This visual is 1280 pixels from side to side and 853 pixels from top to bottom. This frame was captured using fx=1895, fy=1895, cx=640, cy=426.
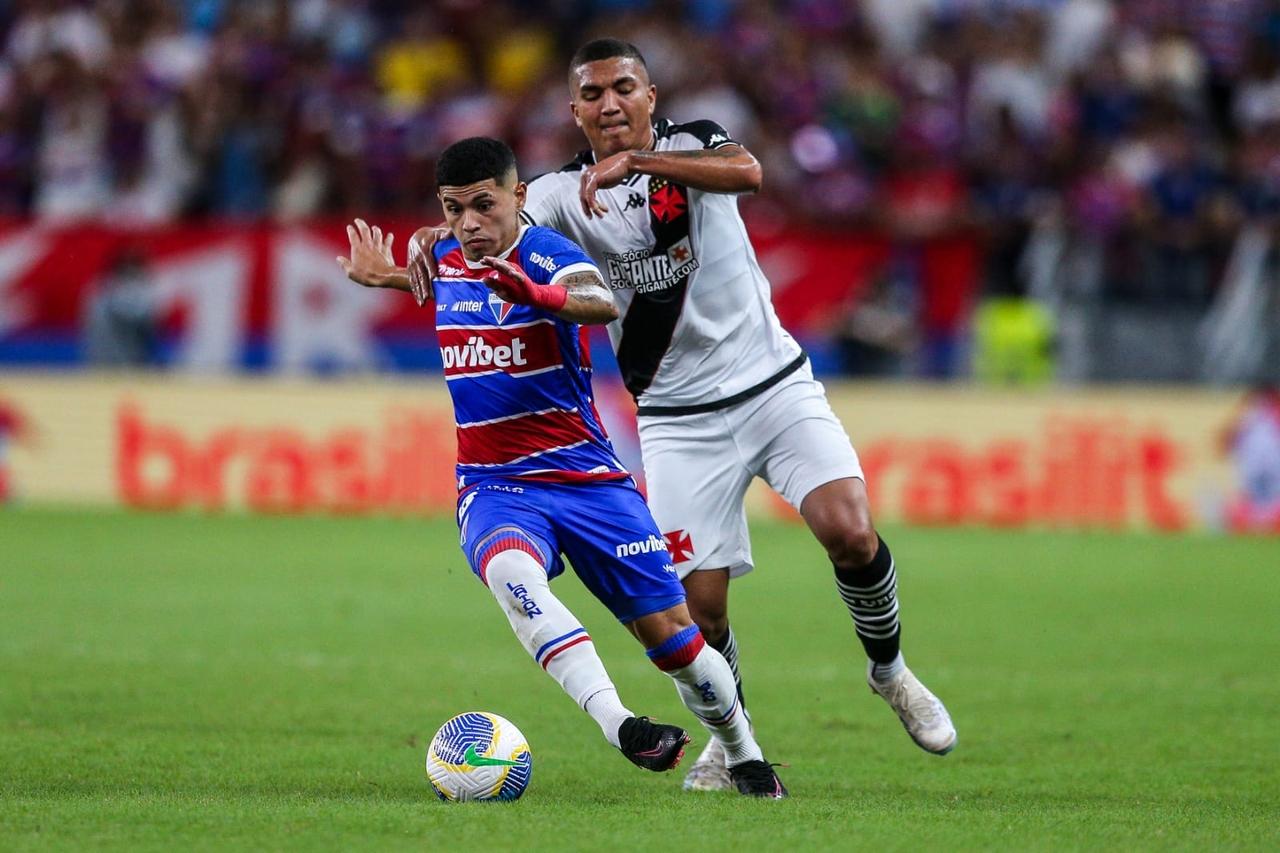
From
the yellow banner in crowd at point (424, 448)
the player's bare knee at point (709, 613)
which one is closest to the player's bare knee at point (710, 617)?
the player's bare knee at point (709, 613)

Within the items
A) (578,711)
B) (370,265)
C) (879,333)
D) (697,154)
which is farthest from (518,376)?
(879,333)

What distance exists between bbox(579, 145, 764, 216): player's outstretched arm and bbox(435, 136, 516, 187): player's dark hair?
0.99 ft

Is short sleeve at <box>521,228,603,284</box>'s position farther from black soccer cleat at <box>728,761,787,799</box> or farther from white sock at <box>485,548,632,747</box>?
black soccer cleat at <box>728,761,787,799</box>

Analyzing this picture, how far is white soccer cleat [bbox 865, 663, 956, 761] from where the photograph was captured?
Result: 24.4 feet

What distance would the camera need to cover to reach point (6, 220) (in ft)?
62.3

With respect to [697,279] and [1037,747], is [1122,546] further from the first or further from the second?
[697,279]

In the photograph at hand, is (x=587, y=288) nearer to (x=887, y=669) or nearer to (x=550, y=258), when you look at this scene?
(x=550, y=258)

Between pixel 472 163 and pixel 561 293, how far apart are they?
2.13ft

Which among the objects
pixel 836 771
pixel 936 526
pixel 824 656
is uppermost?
pixel 836 771

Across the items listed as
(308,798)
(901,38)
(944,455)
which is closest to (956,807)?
(308,798)

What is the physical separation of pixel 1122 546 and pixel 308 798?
39.9ft

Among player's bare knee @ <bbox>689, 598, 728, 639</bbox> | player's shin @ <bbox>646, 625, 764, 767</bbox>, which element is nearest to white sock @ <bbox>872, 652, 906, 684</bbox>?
player's bare knee @ <bbox>689, 598, 728, 639</bbox>

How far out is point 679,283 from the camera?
754cm

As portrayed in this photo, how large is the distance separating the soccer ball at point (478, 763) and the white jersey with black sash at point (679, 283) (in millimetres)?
1728
